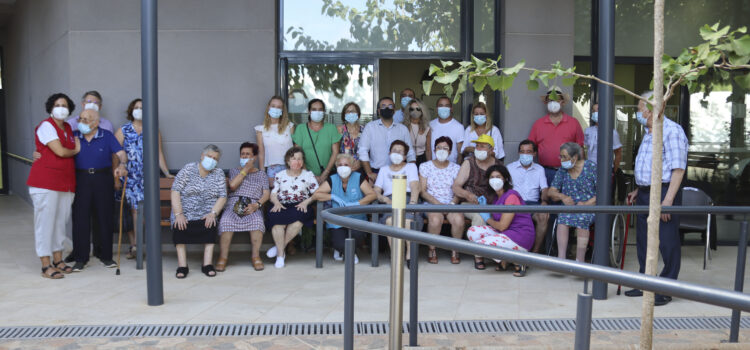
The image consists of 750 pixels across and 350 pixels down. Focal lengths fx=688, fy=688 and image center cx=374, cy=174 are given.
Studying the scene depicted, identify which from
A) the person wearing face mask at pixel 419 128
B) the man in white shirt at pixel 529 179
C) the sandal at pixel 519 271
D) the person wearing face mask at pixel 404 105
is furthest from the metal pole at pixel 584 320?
the person wearing face mask at pixel 404 105

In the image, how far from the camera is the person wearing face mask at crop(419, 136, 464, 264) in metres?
6.77

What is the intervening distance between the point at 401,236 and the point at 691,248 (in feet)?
20.9

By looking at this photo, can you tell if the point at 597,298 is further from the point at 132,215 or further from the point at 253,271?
the point at 132,215

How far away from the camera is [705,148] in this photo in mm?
7863

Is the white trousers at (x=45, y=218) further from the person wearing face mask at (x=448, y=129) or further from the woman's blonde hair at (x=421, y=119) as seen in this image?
the person wearing face mask at (x=448, y=129)

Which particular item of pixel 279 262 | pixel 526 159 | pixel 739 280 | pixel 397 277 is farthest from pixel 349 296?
pixel 526 159

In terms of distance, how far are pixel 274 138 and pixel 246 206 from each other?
905 mm

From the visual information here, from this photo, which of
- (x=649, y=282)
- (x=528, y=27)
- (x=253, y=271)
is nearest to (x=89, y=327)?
(x=253, y=271)

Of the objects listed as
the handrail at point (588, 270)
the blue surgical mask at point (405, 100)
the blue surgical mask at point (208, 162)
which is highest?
the blue surgical mask at point (405, 100)

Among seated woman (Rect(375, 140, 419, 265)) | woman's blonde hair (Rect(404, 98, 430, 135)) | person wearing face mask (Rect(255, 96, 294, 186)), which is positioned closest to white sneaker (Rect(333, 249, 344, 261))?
seated woman (Rect(375, 140, 419, 265))

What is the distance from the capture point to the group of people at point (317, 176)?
243 inches

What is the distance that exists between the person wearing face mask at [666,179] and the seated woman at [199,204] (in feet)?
11.8

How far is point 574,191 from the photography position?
645 cm

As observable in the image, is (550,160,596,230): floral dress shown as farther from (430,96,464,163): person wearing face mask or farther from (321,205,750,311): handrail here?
(321,205,750,311): handrail
